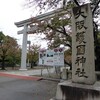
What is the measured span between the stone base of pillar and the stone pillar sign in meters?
0.34

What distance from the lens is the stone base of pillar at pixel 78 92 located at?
16.9ft

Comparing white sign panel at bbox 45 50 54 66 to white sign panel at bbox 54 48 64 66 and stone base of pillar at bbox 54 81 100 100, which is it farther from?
stone base of pillar at bbox 54 81 100 100

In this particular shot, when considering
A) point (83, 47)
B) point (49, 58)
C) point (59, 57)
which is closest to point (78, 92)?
point (83, 47)

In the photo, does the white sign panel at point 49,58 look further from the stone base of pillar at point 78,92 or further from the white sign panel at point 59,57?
the stone base of pillar at point 78,92

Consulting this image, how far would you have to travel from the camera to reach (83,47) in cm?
599

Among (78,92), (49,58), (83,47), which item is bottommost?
(78,92)

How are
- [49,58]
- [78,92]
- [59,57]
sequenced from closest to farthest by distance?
[78,92]
[59,57]
[49,58]

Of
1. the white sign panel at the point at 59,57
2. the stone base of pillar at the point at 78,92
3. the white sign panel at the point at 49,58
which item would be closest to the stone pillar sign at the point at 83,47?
the stone base of pillar at the point at 78,92

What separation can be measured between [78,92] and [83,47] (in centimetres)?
157

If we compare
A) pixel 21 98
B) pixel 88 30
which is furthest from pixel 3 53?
pixel 88 30

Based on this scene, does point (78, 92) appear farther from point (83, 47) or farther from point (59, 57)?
point (59, 57)

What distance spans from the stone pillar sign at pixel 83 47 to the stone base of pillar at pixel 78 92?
0.34 metres

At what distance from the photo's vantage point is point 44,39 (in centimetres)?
1470

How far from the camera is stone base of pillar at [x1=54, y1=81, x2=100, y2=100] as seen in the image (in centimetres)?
516
